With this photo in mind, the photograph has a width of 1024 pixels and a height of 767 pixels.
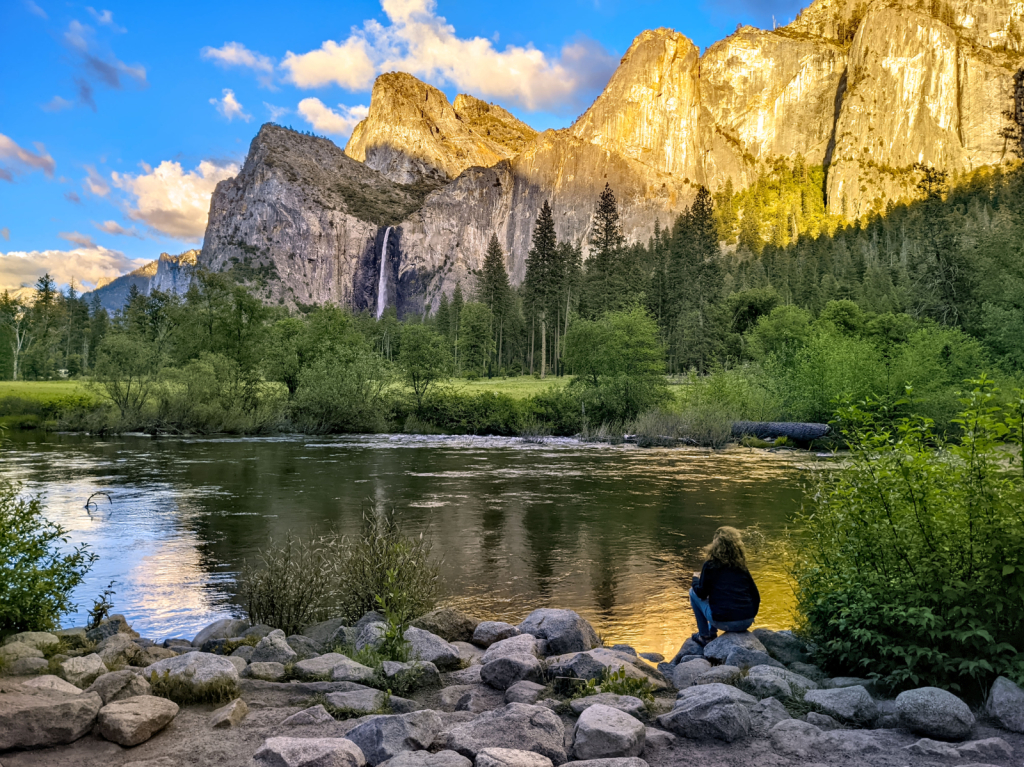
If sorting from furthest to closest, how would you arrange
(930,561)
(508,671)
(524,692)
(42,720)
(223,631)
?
1. (223,631)
2. (508,671)
3. (524,692)
4. (930,561)
5. (42,720)

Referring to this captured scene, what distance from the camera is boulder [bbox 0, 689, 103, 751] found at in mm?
5164

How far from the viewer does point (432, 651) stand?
7.85 metres

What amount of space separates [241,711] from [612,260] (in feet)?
330

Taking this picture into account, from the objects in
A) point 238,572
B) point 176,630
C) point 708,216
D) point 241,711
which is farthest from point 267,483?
point 708,216

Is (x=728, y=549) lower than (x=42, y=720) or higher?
higher

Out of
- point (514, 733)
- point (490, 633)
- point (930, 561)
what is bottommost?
point (490, 633)

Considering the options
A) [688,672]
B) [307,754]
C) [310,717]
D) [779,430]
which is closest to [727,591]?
[688,672]

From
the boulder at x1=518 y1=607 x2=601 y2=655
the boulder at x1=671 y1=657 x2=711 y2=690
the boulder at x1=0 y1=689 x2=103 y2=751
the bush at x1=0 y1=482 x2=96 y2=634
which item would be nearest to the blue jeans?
the boulder at x1=671 y1=657 x2=711 y2=690

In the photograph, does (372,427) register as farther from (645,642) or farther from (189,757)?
(189,757)

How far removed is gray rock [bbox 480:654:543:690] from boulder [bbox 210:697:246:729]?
7.89 ft

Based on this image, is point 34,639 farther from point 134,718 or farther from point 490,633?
point 490,633

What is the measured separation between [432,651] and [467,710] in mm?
1526

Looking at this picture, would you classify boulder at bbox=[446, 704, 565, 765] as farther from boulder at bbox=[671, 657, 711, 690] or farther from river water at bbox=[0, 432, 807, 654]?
river water at bbox=[0, 432, 807, 654]

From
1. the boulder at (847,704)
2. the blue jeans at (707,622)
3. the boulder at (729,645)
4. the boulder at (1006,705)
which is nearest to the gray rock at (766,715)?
the boulder at (847,704)
